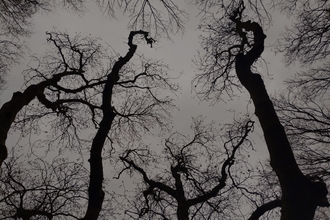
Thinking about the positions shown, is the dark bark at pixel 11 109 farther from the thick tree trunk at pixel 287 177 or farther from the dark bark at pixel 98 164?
the thick tree trunk at pixel 287 177

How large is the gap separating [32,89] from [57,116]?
7.88 feet

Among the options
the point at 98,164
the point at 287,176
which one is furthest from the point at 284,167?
the point at 98,164

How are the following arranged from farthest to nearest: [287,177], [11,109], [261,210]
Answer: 1. [261,210]
2. [11,109]
3. [287,177]

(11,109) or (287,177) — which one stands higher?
(11,109)

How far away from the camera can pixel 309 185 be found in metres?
3.91

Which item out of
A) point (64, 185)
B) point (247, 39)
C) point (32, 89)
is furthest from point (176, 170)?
point (32, 89)

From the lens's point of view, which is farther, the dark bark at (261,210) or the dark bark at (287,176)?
the dark bark at (261,210)

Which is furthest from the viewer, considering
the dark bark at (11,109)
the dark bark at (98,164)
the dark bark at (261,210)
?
the dark bark at (261,210)

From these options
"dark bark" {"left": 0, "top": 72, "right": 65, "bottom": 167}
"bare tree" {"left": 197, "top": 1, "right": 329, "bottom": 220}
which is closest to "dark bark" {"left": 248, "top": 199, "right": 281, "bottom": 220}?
"bare tree" {"left": 197, "top": 1, "right": 329, "bottom": 220}

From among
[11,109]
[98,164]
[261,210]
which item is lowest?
[98,164]

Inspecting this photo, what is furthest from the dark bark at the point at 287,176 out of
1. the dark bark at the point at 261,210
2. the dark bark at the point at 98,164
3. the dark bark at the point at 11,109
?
the dark bark at the point at 11,109

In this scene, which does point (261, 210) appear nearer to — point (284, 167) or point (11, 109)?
point (284, 167)

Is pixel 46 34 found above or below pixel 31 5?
above

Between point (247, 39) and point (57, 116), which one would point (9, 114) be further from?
point (247, 39)
